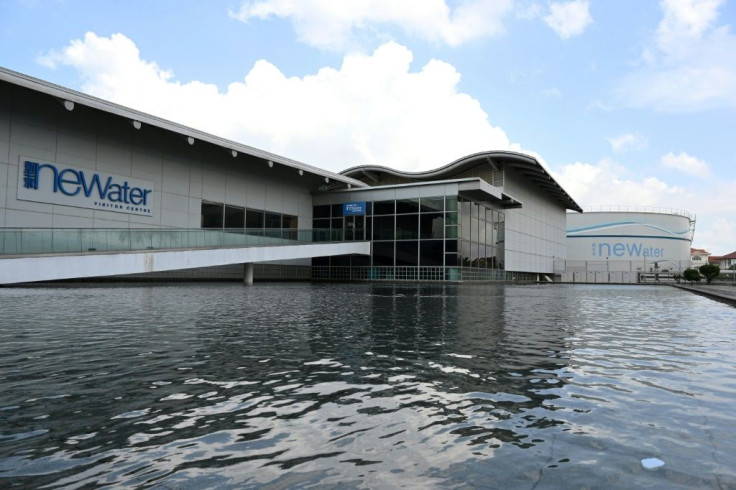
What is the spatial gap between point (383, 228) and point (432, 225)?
144 inches

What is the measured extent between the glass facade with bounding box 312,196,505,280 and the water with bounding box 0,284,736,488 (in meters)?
26.8

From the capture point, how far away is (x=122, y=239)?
20.3 m

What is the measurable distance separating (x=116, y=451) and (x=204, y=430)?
556 millimetres

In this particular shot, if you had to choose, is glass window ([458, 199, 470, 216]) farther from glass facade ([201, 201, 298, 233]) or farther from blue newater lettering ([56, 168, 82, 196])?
blue newater lettering ([56, 168, 82, 196])

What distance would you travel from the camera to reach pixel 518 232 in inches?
1901

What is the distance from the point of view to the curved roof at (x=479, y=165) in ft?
132

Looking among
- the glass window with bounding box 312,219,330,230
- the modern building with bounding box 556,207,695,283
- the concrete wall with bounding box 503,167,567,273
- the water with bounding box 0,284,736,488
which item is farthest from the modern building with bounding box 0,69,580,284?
the modern building with bounding box 556,207,695,283

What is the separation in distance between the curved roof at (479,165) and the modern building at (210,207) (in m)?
0.17

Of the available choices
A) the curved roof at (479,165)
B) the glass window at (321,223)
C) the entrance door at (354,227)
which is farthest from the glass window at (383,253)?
Result: the curved roof at (479,165)

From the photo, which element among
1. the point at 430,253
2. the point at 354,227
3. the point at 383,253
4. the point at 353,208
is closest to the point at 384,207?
the point at 353,208

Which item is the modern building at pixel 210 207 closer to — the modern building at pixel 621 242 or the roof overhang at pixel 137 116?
the roof overhang at pixel 137 116

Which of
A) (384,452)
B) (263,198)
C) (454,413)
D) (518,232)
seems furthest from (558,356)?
(518,232)

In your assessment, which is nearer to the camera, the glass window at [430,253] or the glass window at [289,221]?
the glass window at [430,253]

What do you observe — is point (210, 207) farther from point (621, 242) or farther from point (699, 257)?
point (699, 257)
